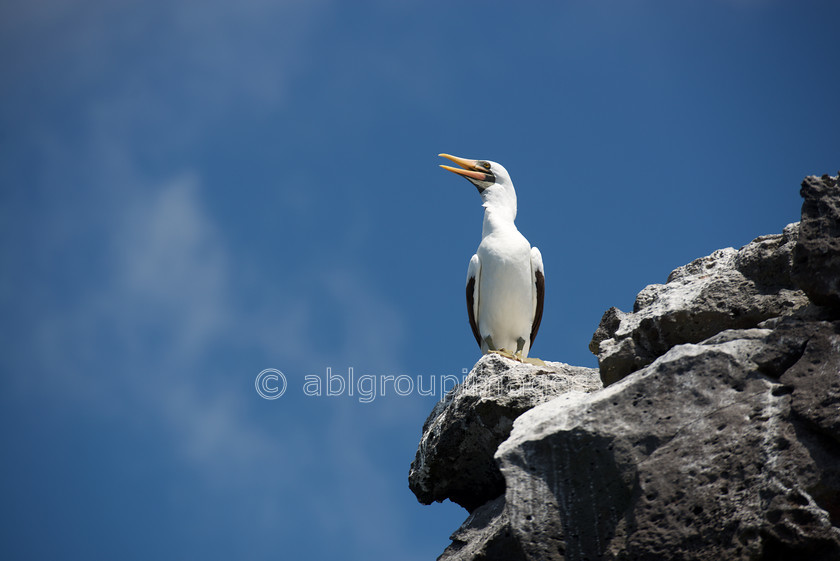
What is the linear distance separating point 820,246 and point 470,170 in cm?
712

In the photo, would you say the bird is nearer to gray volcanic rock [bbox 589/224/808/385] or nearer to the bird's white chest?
the bird's white chest

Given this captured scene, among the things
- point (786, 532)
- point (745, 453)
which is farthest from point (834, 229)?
point (786, 532)

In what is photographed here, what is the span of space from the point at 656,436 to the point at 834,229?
170cm

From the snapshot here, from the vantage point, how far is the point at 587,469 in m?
5.06

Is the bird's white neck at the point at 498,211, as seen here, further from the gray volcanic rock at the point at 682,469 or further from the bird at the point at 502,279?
the gray volcanic rock at the point at 682,469

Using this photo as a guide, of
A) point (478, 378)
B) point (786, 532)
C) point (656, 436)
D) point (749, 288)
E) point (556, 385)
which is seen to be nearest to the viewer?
point (786, 532)

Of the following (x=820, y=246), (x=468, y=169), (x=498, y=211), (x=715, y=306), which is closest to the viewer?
(x=820, y=246)

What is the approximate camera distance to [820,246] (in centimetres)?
496

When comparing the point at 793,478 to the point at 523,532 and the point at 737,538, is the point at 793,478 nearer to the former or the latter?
the point at 737,538

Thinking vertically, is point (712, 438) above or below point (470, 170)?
below

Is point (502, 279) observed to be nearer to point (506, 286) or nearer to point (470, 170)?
point (506, 286)

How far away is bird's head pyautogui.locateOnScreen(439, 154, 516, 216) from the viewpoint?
1125 cm

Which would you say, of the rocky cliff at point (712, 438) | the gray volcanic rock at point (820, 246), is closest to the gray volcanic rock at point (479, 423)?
the rocky cliff at point (712, 438)

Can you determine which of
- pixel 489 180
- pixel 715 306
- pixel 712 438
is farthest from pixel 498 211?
pixel 712 438
